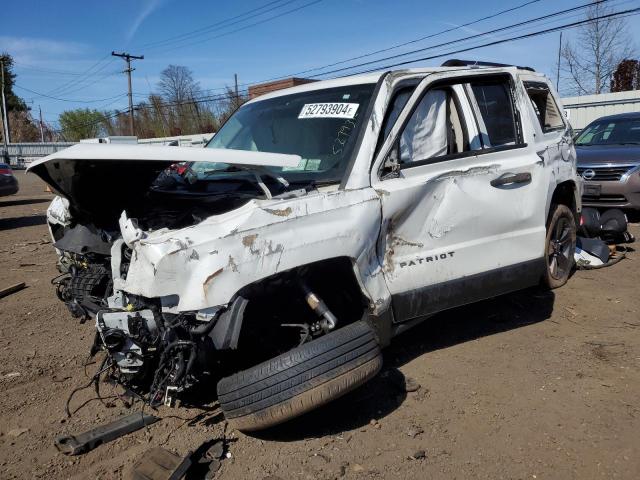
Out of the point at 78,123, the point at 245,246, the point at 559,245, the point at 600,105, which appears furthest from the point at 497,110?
the point at 78,123

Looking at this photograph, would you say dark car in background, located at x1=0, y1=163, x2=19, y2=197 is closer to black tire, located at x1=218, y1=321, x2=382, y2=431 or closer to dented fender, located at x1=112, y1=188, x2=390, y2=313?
dented fender, located at x1=112, y1=188, x2=390, y2=313

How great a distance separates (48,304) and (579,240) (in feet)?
19.0

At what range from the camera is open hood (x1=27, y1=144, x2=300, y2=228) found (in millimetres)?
2895

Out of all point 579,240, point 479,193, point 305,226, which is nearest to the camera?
point 305,226

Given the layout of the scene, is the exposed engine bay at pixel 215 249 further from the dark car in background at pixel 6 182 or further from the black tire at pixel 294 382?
the dark car in background at pixel 6 182

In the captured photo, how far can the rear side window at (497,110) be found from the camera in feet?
13.2

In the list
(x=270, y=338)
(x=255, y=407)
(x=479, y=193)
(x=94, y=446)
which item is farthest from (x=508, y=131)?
(x=94, y=446)

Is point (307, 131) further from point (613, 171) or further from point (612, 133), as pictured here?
point (612, 133)

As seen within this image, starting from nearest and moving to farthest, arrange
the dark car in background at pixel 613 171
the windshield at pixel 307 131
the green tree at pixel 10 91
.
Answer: the windshield at pixel 307 131 < the dark car in background at pixel 613 171 < the green tree at pixel 10 91

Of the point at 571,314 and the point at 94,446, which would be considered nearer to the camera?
the point at 94,446

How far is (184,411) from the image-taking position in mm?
3254

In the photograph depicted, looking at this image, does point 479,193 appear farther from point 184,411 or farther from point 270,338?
point 184,411

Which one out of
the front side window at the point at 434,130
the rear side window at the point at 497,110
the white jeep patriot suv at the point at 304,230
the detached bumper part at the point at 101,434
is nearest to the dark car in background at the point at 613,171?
the white jeep patriot suv at the point at 304,230

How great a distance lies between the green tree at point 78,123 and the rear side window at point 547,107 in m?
69.5
